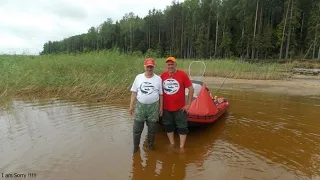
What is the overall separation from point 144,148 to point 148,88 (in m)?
1.37

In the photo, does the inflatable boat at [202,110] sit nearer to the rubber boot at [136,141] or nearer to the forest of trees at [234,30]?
the rubber boot at [136,141]

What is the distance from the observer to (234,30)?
48.3 meters

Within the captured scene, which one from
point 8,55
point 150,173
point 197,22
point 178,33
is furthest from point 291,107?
point 178,33

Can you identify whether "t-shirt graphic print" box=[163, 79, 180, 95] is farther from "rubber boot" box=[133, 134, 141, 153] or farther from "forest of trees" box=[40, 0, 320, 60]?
"forest of trees" box=[40, 0, 320, 60]

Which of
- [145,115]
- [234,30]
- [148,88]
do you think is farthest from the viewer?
[234,30]

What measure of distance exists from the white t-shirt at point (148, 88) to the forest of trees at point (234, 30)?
25740 millimetres

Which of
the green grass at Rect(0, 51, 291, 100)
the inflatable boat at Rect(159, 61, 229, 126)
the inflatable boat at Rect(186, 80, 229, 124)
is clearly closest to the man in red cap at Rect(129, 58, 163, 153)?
the inflatable boat at Rect(159, 61, 229, 126)

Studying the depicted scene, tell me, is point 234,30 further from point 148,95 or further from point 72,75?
point 148,95

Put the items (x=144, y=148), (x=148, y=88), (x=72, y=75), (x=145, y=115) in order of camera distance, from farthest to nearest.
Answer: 1. (x=72, y=75)
2. (x=144, y=148)
3. (x=145, y=115)
4. (x=148, y=88)

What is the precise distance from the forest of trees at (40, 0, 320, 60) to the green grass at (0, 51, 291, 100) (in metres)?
17.5

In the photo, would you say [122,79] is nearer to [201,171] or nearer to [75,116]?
[75,116]

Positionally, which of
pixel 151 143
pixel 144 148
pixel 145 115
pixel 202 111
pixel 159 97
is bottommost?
pixel 144 148

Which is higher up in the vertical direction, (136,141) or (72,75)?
(72,75)

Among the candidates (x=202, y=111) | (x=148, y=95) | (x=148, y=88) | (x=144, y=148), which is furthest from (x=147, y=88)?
(x=202, y=111)
